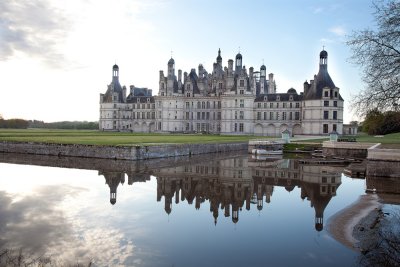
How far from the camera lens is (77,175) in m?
20.2

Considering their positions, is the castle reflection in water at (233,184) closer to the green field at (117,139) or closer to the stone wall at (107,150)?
the stone wall at (107,150)

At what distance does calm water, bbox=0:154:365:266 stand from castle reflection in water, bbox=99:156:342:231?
0.16ft

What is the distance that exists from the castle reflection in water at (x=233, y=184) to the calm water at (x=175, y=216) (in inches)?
1.9

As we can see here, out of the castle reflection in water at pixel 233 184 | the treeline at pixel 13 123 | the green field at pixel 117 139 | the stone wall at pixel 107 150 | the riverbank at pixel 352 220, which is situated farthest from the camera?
the treeline at pixel 13 123

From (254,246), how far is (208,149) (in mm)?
26592

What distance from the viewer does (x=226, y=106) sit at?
67.2 metres

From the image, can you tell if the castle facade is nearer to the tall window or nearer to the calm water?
the tall window

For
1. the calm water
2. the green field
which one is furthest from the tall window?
the calm water

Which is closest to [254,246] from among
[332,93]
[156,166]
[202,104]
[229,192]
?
[229,192]

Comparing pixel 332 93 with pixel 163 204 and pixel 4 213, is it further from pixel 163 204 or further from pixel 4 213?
pixel 4 213

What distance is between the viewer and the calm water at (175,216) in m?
8.32

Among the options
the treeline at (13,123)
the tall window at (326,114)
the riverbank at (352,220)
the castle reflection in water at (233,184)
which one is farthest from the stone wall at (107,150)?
the treeline at (13,123)

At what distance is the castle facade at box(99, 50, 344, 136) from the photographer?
61.7 meters

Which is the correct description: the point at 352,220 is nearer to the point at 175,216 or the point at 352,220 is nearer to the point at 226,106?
the point at 175,216
